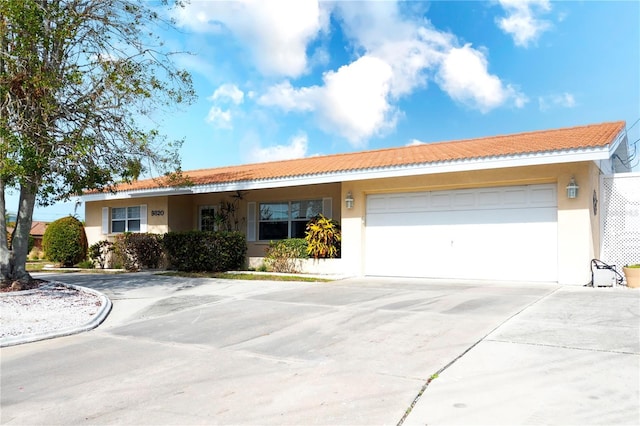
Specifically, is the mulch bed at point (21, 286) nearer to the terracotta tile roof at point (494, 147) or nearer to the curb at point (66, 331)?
the curb at point (66, 331)

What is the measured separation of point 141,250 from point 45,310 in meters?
8.80

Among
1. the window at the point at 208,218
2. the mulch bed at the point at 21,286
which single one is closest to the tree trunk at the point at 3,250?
the mulch bed at the point at 21,286

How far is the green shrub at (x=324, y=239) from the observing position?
1438 centimetres

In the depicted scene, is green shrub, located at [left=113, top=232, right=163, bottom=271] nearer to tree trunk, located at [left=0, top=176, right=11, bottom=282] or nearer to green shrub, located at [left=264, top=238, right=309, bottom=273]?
green shrub, located at [left=264, top=238, right=309, bottom=273]

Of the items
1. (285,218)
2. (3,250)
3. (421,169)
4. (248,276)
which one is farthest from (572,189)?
(3,250)

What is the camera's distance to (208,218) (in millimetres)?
18219

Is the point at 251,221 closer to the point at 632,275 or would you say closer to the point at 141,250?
the point at 141,250

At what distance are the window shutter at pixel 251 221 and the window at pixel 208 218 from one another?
59.0 inches

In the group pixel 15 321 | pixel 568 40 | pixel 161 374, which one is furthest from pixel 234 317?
pixel 568 40

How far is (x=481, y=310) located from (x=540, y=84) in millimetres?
10340

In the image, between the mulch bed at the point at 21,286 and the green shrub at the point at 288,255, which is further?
the green shrub at the point at 288,255

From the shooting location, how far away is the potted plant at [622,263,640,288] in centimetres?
1027

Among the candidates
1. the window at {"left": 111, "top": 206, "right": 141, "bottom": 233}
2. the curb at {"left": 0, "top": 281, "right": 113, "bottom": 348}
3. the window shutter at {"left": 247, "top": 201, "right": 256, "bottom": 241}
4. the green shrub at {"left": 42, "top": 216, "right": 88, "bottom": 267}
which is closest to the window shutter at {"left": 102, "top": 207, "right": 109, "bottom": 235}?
the window at {"left": 111, "top": 206, "right": 141, "bottom": 233}

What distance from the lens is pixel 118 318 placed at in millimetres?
8258
